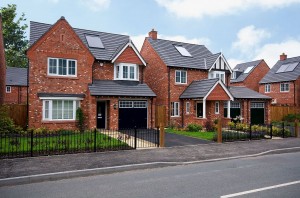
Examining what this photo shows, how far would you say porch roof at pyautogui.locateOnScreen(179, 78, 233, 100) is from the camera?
23.1 metres

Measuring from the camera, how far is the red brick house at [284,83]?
3425 centimetres

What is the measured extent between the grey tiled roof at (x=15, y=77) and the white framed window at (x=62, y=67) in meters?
18.7

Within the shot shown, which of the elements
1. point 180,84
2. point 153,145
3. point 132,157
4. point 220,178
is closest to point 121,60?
point 180,84

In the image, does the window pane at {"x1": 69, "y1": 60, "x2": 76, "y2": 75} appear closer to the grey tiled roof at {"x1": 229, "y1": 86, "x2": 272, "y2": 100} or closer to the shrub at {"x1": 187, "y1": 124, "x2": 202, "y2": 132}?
the shrub at {"x1": 187, "y1": 124, "x2": 202, "y2": 132}

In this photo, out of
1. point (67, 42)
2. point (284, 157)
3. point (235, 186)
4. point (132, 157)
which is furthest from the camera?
point (67, 42)

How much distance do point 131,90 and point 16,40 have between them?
41050 mm

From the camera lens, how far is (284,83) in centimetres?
3597

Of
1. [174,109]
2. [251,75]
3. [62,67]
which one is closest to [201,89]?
[174,109]

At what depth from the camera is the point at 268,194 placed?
6.86 m

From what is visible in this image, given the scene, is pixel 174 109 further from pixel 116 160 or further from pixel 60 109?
pixel 116 160

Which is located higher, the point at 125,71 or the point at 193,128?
the point at 125,71

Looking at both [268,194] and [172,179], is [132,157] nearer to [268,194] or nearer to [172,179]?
[172,179]

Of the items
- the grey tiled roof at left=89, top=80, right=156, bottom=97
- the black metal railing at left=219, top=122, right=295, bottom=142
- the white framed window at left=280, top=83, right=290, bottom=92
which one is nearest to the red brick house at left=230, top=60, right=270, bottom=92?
the white framed window at left=280, top=83, right=290, bottom=92

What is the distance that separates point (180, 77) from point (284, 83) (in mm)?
18755
